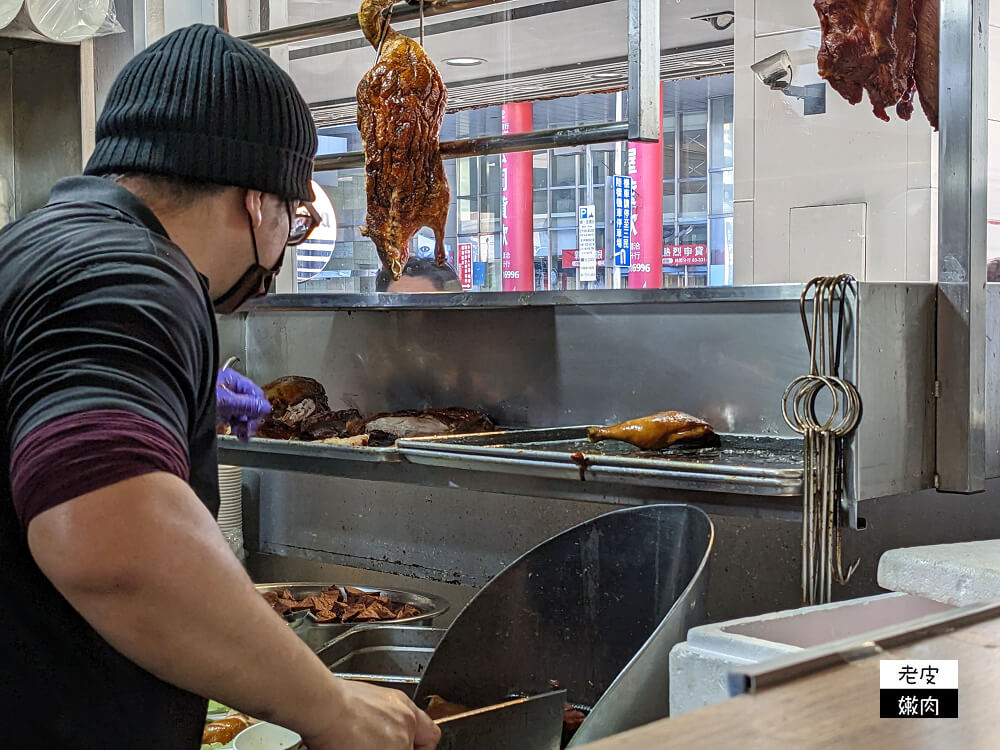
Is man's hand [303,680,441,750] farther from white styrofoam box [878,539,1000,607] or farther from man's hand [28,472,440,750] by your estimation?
white styrofoam box [878,539,1000,607]

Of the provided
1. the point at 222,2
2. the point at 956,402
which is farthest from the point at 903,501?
the point at 222,2

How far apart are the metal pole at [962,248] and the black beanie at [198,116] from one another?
4.63ft

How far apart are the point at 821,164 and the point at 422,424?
1790 millimetres

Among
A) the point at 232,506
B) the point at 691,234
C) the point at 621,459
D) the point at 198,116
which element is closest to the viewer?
the point at 198,116

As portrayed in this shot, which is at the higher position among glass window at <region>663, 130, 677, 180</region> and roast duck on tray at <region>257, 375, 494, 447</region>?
glass window at <region>663, 130, 677, 180</region>

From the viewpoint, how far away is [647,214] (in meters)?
6.01

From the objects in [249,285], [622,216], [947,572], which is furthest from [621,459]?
[622,216]

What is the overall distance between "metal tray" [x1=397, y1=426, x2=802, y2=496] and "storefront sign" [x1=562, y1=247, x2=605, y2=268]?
3067 mm

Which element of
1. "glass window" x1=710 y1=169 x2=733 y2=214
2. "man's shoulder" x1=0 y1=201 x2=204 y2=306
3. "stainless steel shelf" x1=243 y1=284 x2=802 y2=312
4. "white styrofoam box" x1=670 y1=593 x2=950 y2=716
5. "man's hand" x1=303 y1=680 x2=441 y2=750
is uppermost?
"glass window" x1=710 y1=169 x2=733 y2=214

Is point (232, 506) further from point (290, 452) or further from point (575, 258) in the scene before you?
point (575, 258)

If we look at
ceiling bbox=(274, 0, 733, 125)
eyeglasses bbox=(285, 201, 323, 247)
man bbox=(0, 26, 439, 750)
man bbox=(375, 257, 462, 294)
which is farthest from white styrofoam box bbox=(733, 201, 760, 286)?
man bbox=(0, 26, 439, 750)

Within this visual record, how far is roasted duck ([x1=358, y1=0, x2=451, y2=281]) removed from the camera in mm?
3010

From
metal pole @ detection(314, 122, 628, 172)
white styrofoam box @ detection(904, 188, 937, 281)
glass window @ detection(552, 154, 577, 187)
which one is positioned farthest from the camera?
glass window @ detection(552, 154, 577, 187)

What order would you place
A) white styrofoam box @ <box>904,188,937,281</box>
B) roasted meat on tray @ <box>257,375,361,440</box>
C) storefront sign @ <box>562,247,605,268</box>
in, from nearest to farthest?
roasted meat on tray @ <box>257,375,361,440</box>
white styrofoam box @ <box>904,188,937,281</box>
storefront sign @ <box>562,247,605,268</box>
